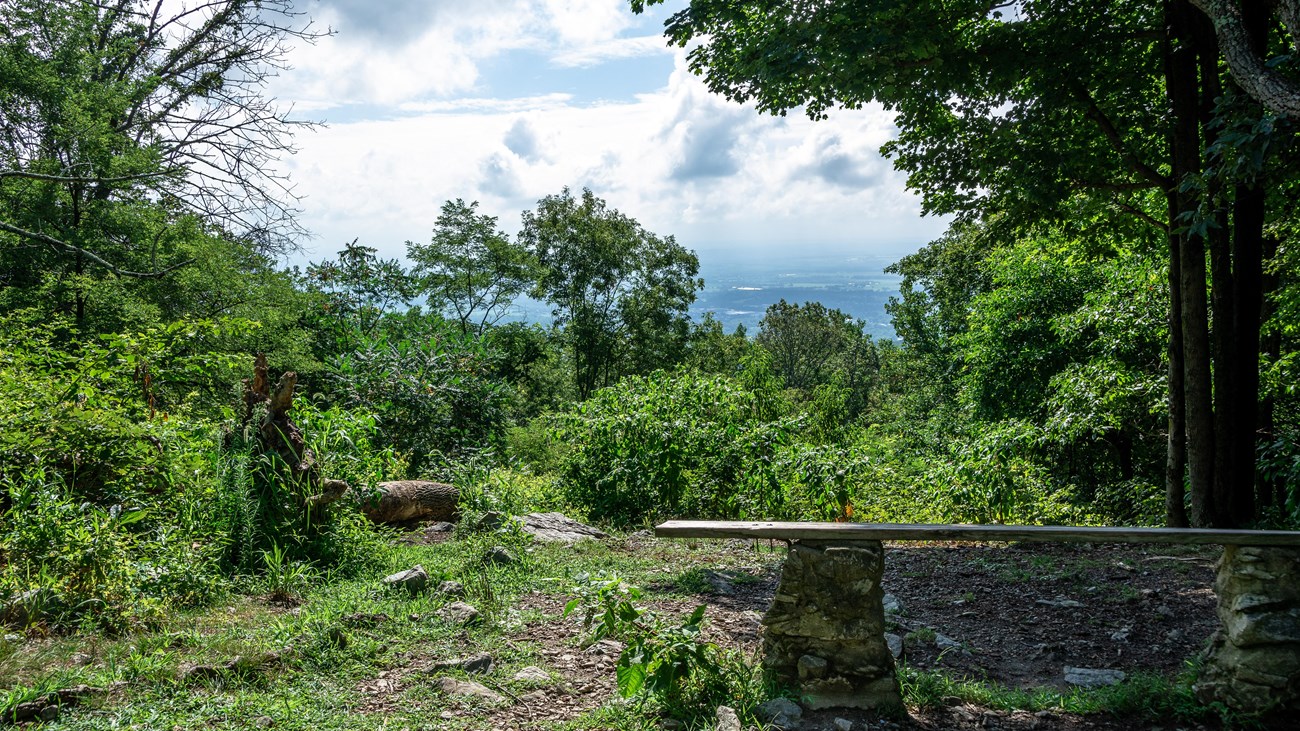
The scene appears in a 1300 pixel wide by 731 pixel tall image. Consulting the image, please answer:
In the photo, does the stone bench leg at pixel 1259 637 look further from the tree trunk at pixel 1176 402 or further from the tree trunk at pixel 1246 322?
the tree trunk at pixel 1176 402

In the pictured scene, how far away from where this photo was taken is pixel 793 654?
3.83 meters

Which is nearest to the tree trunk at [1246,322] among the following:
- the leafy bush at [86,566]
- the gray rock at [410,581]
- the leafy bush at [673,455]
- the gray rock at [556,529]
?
the leafy bush at [673,455]

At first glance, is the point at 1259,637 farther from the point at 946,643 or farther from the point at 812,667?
the point at 812,667

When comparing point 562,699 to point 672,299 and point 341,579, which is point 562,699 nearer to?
point 341,579

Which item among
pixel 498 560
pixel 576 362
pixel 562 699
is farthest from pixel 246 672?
pixel 576 362

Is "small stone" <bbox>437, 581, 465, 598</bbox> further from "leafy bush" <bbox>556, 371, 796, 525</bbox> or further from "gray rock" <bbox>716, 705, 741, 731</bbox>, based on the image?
"leafy bush" <bbox>556, 371, 796, 525</bbox>

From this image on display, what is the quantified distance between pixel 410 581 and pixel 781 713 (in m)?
2.80

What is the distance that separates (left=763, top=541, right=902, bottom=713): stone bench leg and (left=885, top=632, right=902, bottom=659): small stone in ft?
2.46

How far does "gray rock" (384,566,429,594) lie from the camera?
518cm

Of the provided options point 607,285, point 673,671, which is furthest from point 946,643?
point 607,285

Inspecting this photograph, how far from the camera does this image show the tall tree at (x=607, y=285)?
30.5m

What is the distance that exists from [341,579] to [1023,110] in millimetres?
6829

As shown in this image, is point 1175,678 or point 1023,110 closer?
point 1175,678

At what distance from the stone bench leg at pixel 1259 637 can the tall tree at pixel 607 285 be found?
27.4m
